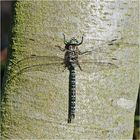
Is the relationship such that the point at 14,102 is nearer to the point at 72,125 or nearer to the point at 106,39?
the point at 72,125

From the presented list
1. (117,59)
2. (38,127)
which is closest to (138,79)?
(117,59)

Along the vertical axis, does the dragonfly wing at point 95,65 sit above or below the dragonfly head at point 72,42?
below

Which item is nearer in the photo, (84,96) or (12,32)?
(84,96)

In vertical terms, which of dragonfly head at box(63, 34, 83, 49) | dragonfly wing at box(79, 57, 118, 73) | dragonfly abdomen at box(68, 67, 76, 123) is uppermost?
dragonfly head at box(63, 34, 83, 49)

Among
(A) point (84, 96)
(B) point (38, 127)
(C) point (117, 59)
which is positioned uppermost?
(C) point (117, 59)

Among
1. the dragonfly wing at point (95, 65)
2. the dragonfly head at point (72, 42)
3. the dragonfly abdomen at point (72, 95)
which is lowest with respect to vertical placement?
the dragonfly abdomen at point (72, 95)

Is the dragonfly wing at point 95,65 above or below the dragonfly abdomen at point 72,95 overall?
above
